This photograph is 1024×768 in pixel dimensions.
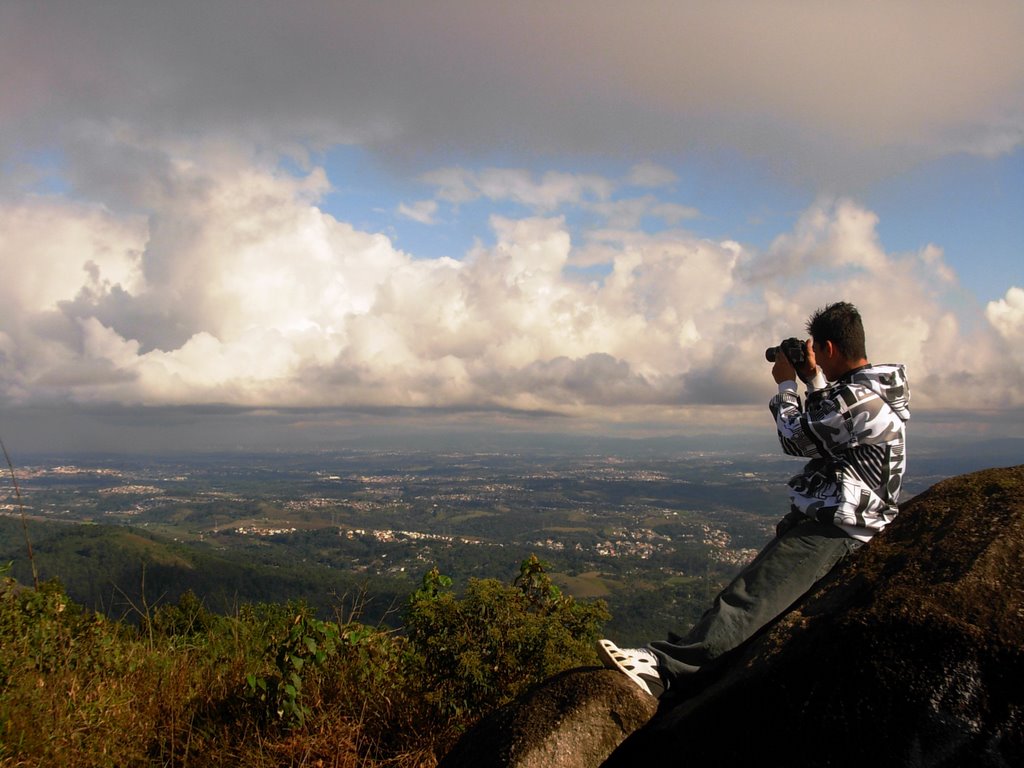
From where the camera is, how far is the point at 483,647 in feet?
16.2

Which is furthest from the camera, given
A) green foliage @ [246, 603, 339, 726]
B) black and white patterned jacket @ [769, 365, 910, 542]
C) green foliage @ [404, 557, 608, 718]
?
green foliage @ [404, 557, 608, 718]

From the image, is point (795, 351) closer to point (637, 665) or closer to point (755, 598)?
point (755, 598)

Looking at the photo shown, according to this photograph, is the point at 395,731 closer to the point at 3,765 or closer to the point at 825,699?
the point at 3,765

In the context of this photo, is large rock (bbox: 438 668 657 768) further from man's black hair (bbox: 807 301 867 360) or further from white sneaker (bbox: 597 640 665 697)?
man's black hair (bbox: 807 301 867 360)

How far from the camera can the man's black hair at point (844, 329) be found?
419 centimetres

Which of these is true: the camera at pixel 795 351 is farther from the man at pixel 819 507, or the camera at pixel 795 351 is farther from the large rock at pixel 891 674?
the large rock at pixel 891 674

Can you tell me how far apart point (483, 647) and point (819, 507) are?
2.63m

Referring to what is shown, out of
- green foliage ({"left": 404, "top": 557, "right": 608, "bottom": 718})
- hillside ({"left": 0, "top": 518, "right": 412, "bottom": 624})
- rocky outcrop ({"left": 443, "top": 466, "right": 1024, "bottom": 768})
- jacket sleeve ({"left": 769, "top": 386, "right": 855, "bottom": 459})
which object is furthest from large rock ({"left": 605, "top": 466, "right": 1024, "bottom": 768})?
hillside ({"left": 0, "top": 518, "right": 412, "bottom": 624})

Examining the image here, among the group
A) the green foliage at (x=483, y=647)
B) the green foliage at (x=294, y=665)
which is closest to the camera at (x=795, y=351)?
the green foliage at (x=483, y=647)

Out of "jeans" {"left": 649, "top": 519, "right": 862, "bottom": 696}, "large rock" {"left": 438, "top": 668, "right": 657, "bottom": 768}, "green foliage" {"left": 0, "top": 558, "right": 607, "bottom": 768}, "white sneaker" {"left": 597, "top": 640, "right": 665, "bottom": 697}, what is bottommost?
"green foliage" {"left": 0, "top": 558, "right": 607, "bottom": 768}

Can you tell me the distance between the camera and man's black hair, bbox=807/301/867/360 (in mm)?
4191

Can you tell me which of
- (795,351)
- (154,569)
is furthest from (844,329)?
(154,569)

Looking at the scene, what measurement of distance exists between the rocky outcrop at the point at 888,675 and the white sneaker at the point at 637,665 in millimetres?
506

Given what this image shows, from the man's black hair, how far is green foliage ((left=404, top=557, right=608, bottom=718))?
293 centimetres
